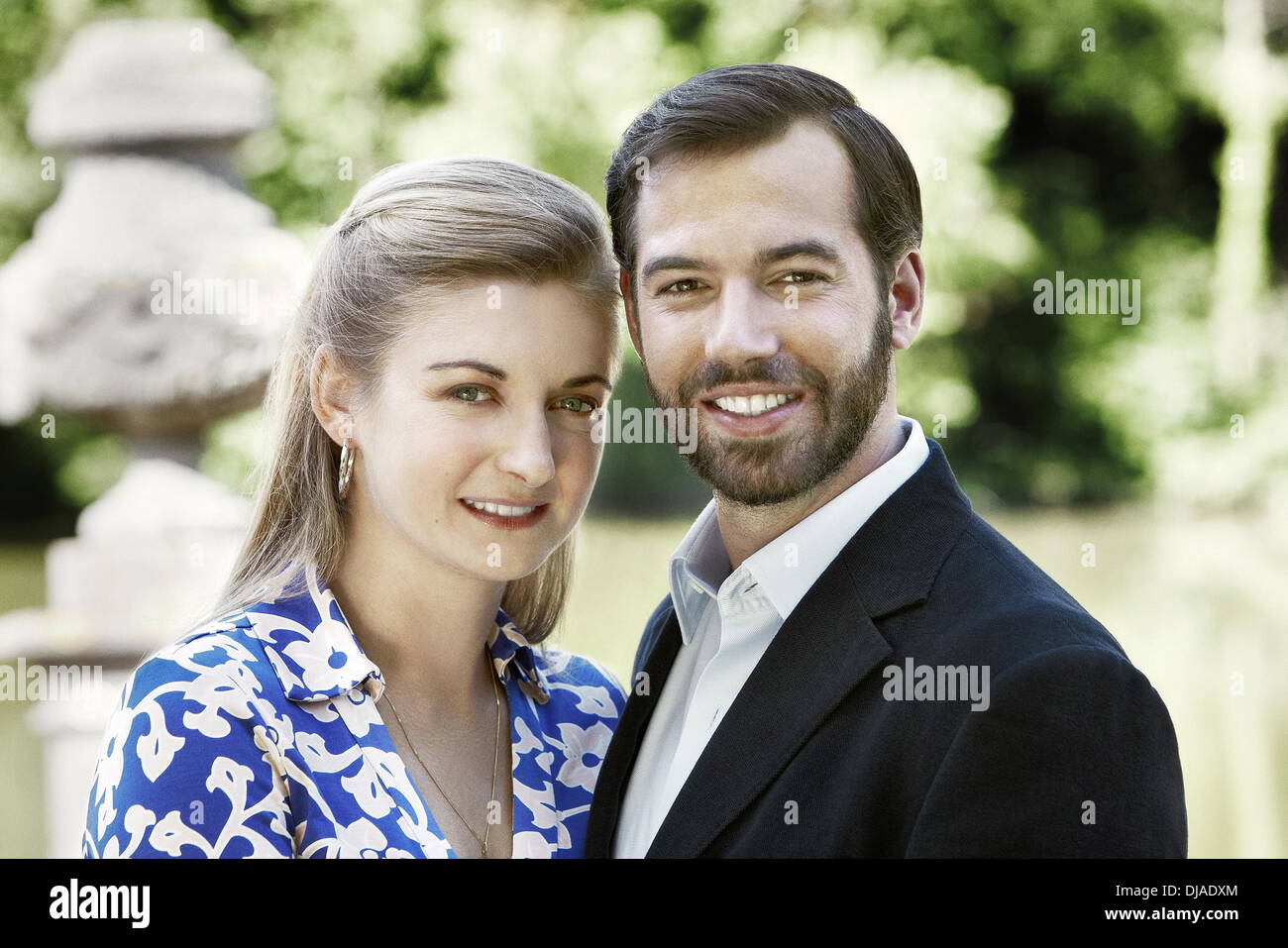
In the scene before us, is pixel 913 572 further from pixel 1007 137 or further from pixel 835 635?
pixel 1007 137

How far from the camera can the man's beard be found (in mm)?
1953

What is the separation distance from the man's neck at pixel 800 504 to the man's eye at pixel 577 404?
0.75 ft

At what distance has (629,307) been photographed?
2.13 meters

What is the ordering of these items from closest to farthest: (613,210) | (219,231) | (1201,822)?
(613,210)
(219,231)
(1201,822)

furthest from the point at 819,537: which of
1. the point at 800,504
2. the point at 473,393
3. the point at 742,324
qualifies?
the point at 473,393

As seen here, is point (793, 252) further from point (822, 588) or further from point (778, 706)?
point (778, 706)

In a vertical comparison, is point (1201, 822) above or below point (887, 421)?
below

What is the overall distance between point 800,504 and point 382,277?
662 mm

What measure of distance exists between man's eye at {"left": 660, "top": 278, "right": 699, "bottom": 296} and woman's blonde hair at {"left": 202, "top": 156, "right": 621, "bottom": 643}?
0.39 ft

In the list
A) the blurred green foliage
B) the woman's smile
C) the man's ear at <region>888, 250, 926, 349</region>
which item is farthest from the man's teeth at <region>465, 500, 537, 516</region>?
the blurred green foliage

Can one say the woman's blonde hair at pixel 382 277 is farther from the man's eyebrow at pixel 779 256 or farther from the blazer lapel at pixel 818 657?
the blazer lapel at pixel 818 657
